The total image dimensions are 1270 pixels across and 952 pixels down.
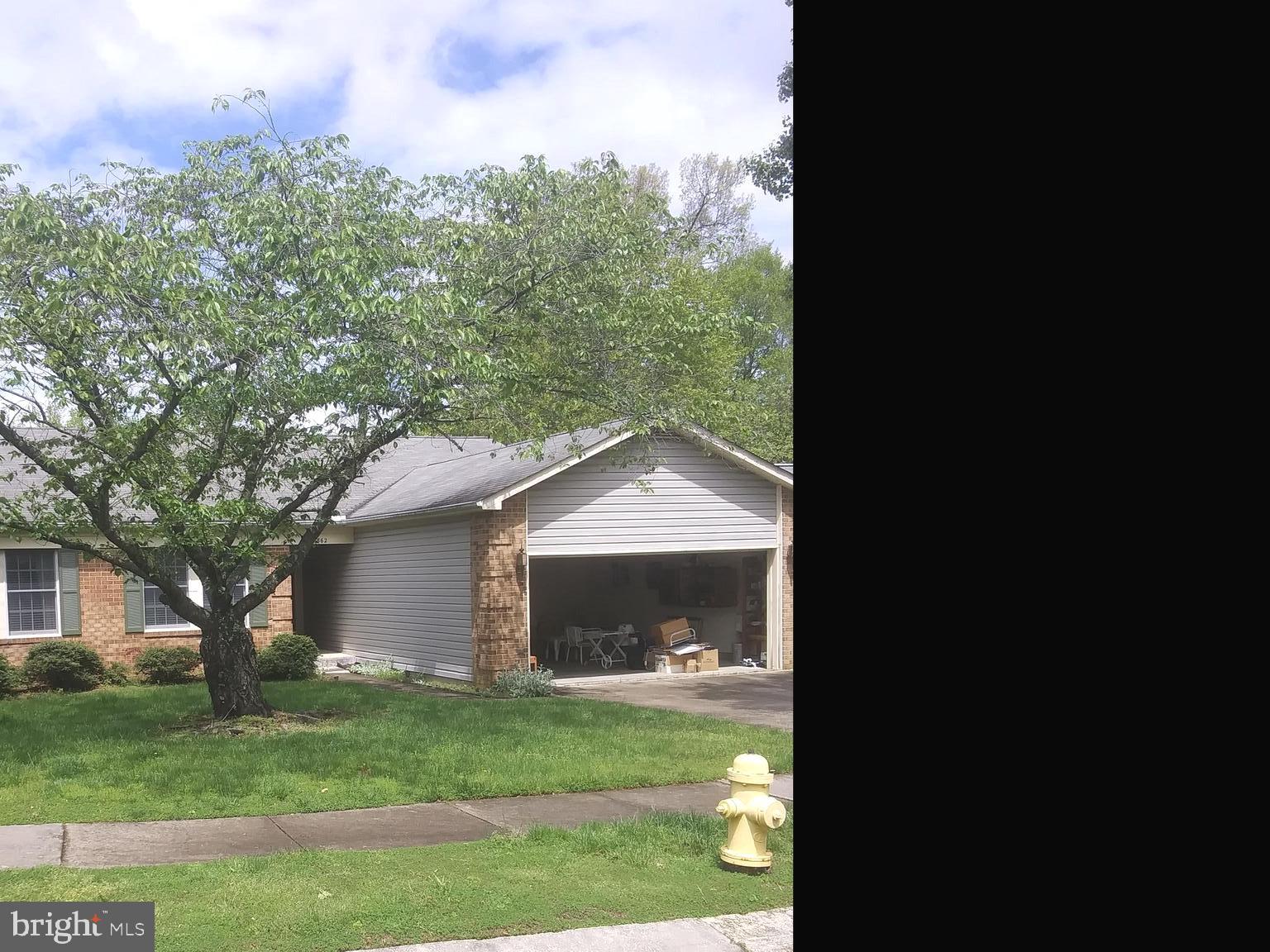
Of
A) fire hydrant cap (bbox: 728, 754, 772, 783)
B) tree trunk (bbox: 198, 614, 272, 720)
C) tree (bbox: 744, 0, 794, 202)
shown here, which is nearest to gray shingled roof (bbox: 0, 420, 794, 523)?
tree trunk (bbox: 198, 614, 272, 720)

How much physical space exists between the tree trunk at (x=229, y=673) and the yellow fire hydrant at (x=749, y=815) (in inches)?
329

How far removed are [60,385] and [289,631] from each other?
940cm

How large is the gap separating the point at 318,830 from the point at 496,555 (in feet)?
33.0

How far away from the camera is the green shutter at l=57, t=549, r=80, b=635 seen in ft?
61.8

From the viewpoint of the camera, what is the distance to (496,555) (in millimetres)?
18078

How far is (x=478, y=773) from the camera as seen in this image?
10148mm

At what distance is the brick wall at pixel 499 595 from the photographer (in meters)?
18.0

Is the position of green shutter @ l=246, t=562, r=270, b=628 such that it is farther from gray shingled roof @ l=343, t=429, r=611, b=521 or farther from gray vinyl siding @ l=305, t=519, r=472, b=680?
gray vinyl siding @ l=305, t=519, r=472, b=680

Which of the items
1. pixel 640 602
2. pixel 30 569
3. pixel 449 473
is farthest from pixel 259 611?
pixel 640 602

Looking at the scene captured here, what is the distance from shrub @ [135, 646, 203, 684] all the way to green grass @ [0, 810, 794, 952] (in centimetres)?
1260

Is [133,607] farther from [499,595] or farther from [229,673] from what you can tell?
[229,673]

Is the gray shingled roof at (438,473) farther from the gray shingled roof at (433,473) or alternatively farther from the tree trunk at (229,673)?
the tree trunk at (229,673)
